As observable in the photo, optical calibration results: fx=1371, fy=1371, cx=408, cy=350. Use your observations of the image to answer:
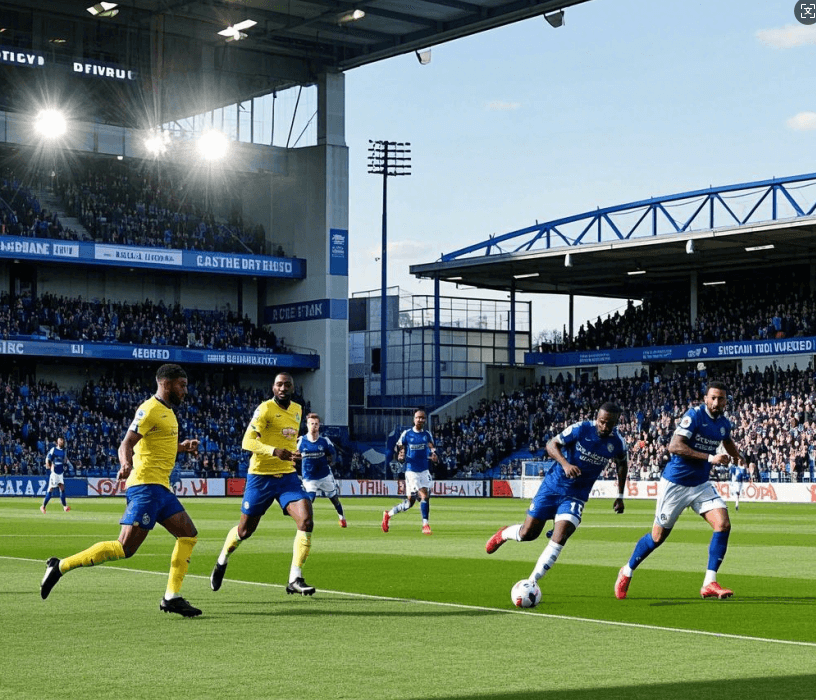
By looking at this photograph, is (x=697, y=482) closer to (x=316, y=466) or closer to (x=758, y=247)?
(x=316, y=466)

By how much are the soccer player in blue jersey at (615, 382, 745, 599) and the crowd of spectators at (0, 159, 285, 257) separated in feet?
183

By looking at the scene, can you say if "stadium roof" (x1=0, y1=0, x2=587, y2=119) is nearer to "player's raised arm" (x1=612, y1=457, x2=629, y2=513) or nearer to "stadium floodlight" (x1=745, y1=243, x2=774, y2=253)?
"stadium floodlight" (x1=745, y1=243, x2=774, y2=253)

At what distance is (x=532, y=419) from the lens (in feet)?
230

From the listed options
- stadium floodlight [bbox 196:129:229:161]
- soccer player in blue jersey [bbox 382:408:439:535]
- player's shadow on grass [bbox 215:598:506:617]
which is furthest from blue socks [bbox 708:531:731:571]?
stadium floodlight [bbox 196:129:229:161]

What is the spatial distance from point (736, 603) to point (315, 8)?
174ft

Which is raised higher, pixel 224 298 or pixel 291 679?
pixel 224 298

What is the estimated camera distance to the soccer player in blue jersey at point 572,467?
13.7m

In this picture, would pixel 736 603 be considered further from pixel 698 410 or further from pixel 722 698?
pixel 722 698

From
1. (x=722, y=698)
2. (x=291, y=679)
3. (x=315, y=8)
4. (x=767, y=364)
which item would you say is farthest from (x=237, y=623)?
(x=767, y=364)

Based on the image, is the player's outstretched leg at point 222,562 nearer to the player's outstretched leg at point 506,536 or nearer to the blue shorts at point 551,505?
the player's outstretched leg at point 506,536

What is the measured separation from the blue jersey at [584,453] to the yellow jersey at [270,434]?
277 centimetres

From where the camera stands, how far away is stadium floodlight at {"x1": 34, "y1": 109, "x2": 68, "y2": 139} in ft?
219

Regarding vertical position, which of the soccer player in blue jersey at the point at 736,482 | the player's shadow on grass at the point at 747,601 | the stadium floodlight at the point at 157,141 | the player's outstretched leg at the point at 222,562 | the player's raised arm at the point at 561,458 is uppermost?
the stadium floodlight at the point at 157,141

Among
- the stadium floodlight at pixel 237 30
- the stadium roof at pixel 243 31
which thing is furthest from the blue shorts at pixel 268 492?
the stadium floodlight at pixel 237 30
